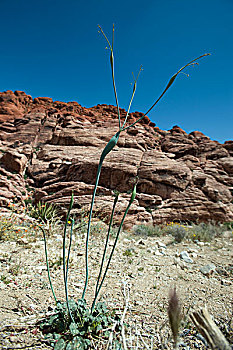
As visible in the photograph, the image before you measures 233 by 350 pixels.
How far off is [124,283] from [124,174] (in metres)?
8.44

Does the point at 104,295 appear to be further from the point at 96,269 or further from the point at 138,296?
the point at 96,269

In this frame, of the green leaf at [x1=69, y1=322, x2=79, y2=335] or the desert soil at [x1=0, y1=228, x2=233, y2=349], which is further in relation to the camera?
the desert soil at [x1=0, y1=228, x2=233, y2=349]

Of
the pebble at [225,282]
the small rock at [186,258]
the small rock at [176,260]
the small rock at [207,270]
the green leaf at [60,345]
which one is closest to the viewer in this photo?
the green leaf at [60,345]

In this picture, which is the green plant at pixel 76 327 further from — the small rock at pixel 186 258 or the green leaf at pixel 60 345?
the small rock at pixel 186 258

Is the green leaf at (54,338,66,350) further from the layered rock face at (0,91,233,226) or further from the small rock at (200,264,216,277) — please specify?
Result: the layered rock face at (0,91,233,226)

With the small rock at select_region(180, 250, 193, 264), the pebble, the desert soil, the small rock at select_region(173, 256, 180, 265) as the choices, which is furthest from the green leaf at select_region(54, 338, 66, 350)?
the small rock at select_region(180, 250, 193, 264)

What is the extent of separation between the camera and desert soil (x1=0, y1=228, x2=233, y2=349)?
1.61 m

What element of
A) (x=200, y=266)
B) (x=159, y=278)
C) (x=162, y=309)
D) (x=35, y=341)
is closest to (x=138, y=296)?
(x=162, y=309)

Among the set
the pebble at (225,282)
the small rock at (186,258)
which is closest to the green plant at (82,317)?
the pebble at (225,282)

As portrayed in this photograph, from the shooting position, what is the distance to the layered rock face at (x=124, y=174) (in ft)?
31.3

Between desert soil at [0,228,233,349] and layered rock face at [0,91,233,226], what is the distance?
12.5ft

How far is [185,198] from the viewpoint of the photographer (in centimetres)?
1046

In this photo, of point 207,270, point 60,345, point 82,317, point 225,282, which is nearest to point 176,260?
point 207,270

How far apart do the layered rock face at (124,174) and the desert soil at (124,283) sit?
3.81m
